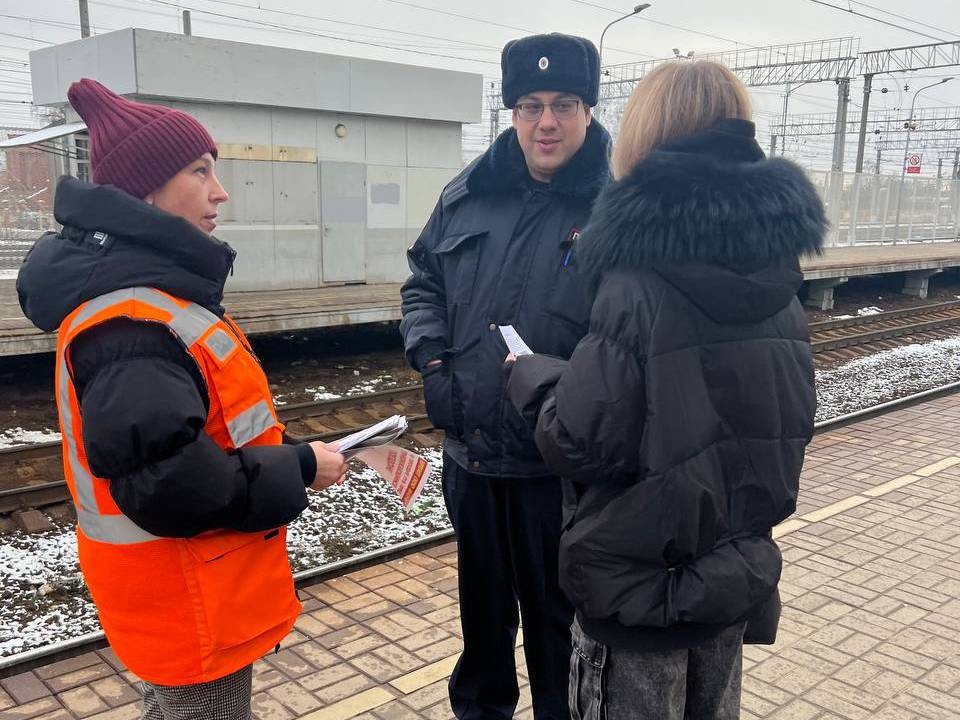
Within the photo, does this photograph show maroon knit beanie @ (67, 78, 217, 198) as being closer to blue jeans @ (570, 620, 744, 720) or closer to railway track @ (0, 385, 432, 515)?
blue jeans @ (570, 620, 744, 720)

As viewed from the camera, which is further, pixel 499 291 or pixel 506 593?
pixel 506 593

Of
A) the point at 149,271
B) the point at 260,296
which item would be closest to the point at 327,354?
the point at 260,296

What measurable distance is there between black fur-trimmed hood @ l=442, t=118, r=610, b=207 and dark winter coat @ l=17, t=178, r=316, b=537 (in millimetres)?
1105

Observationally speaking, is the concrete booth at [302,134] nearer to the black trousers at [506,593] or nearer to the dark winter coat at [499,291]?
the dark winter coat at [499,291]

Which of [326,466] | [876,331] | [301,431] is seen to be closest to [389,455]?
[326,466]

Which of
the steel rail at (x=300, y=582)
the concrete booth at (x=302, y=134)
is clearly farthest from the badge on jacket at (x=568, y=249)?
the concrete booth at (x=302, y=134)

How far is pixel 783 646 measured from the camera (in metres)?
3.81

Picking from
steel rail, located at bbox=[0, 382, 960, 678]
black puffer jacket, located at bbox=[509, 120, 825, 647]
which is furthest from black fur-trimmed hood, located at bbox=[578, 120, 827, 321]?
steel rail, located at bbox=[0, 382, 960, 678]

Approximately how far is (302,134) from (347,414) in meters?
6.89

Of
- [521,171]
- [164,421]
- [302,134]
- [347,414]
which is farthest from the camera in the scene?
[302,134]

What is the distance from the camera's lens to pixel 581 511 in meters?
2.01

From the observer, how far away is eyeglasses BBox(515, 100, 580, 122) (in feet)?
8.77

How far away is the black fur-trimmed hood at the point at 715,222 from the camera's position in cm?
188

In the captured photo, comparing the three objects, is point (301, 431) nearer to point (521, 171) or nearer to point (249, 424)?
point (521, 171)
